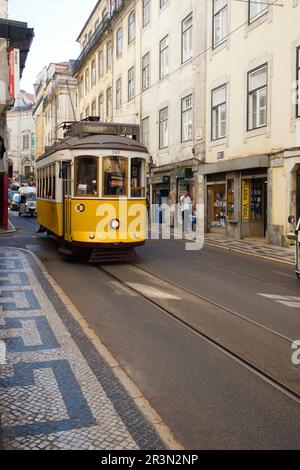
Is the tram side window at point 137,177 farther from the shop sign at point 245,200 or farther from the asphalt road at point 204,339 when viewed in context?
the shop sign at point 245,200

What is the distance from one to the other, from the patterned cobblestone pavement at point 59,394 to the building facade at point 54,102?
43748mm

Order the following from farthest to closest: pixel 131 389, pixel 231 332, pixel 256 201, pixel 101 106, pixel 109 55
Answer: pixel 101 106 < pixel 109 55 < pixel 256 201 < pixel 231 332 < pixel 131 389

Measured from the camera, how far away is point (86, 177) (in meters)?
12.2

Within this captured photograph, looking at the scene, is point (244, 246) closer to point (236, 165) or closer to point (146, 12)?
point (236, 165)

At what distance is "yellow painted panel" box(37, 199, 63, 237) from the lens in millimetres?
13219

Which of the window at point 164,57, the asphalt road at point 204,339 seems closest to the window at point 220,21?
the window at point 164,57

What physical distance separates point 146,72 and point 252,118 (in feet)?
45.1

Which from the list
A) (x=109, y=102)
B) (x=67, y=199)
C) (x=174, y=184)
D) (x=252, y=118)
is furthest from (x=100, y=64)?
(x=67, y=199)

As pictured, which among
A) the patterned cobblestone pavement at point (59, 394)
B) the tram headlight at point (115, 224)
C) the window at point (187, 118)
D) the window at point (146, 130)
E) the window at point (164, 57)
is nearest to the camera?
the patterned cobblestone pavement at point (59, 394)

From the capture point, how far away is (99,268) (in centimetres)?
1184

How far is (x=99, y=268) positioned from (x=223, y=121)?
11377mm

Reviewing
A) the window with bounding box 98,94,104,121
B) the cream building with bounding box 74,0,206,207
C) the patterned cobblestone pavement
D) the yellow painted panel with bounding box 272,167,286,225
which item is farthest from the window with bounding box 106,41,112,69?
the patterned cobblestone pavement

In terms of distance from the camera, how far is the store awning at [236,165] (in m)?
17.3
